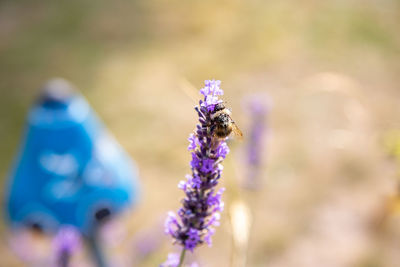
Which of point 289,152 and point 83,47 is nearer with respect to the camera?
point 289,152

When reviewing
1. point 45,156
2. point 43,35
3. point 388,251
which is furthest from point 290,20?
point 45,156

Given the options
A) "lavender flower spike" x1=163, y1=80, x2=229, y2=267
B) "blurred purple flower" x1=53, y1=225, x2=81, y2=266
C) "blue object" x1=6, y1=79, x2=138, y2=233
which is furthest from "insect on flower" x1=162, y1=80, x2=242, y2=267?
"blue object" x1=6, y1=79, x2=138, y2=233

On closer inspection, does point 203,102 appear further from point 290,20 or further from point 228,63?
point 290,20

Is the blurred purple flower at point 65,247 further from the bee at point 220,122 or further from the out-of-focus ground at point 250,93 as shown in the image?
the out-of-focus ground at point 250,93

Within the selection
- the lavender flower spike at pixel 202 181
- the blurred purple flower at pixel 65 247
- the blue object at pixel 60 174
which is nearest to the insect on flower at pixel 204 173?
the lavender flower spike at pixel 202 181

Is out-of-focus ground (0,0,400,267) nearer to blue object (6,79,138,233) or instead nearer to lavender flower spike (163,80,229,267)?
blue object (6,79,138,233)

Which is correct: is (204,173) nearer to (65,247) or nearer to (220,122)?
(220,122)
